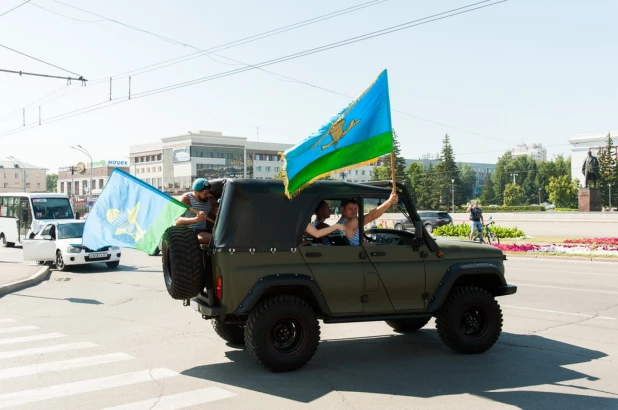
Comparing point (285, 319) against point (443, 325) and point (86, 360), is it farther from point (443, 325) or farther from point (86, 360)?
point (86, 360)

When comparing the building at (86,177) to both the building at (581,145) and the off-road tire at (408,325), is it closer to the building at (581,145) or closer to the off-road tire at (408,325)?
the building at (581,145)

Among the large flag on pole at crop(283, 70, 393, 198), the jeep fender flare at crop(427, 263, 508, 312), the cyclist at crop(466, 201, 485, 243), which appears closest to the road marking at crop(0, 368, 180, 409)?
the large flag on pole at crop(283, 70, 393, 198)

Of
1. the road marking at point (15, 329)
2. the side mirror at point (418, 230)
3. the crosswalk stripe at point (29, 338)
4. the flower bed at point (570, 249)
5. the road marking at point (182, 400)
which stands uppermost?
the side mirror at point (418, 230)

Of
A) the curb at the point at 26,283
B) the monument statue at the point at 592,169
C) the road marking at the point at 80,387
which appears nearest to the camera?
the road marking at the point at 80,387

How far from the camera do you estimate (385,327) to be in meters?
8.95

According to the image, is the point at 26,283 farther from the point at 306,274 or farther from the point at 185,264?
the point at 306,274

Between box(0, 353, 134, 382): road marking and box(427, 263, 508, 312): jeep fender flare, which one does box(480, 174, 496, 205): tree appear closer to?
box(427, 263, 508, 312): jeep fender flare

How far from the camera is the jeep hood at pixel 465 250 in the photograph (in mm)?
7242

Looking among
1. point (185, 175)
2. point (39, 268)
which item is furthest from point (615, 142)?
point (39, 268)

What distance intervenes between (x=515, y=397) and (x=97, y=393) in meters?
4.02

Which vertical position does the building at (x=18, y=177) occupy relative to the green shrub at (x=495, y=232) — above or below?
above

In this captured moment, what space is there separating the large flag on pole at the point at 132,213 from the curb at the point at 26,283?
6.94 metres

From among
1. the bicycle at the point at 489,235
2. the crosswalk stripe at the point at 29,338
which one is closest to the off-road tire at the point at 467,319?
the crosswalk stripe at the point at 29,338

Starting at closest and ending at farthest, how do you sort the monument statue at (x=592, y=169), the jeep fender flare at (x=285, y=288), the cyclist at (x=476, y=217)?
the jeep fender flare at (x=285, y=288), the cyclist at (x=476, y=217), the monument statue at (x=592, y=169)
